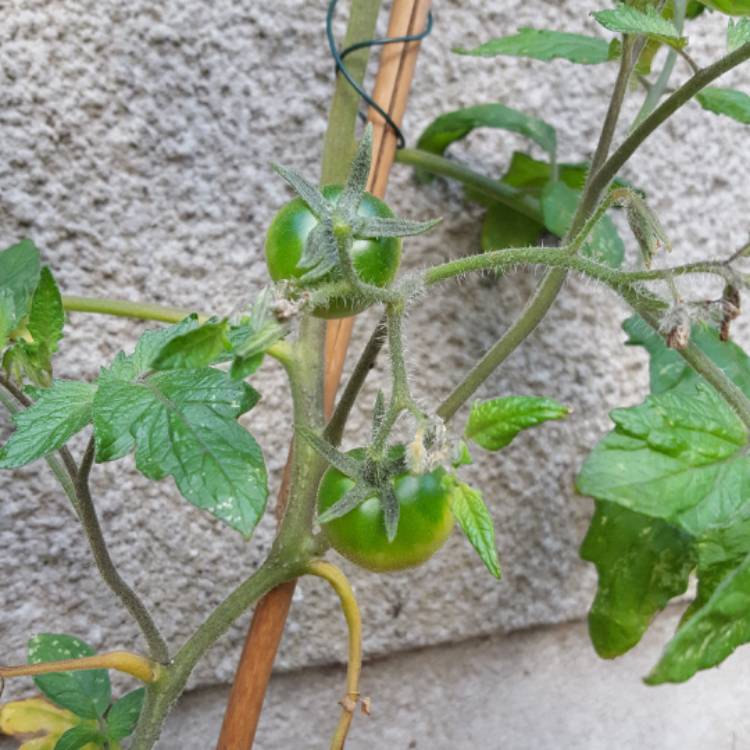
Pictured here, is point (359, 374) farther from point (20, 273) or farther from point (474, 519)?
point (20, 273)

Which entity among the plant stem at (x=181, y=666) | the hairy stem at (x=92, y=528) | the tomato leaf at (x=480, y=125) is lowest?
the plant stem at (x=181, y=666)

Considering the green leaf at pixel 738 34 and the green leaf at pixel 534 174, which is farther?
the green leaf at pixel 534 174

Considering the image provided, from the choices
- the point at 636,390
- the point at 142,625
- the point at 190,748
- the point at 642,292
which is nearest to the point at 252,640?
the point at 142,625

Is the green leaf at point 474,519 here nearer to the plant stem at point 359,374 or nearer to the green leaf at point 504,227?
the plant stem at point 359,374

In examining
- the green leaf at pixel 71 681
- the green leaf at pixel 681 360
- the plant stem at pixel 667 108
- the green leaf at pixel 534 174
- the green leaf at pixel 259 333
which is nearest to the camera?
the green leaf at pixel 259 333

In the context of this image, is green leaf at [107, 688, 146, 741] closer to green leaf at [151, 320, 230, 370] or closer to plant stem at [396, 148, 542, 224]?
green leaf at [151, 320, 230, 370]

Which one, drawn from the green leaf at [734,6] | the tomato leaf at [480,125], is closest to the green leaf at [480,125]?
the tomato leaf at [480,125]

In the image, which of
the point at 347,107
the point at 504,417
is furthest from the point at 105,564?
the point at 347,107

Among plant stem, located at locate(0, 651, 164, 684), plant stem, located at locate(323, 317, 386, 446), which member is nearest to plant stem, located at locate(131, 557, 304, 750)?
plant stem, located at locate(0, 651, 164, 684)
